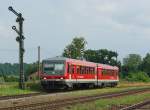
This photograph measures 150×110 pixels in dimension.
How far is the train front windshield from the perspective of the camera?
143 feet

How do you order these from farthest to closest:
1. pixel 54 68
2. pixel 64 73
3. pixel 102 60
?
pixel 102 60, pixel 54 68, pixel 64 73

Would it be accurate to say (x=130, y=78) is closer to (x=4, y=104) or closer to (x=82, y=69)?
(x=82, y=69)

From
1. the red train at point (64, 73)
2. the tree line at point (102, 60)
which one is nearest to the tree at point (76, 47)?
the tree line at point (102, 60)

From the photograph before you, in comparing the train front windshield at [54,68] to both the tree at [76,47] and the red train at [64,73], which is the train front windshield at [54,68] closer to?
the red train at [64,73]

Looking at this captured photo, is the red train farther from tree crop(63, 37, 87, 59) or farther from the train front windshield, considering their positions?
tree crop(63, 37, 87, 59)

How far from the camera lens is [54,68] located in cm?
4394

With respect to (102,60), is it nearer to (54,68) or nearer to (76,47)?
(76,47)

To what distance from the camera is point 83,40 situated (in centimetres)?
8956

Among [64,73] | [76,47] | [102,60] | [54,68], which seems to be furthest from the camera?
[102,60]

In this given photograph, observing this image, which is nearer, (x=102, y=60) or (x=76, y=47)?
(x=76, y=47)

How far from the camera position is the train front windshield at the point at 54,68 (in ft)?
143

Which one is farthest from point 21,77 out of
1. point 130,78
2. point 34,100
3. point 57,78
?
point 130,78

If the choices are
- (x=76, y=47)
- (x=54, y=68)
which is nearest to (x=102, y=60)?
(x=76, y=47)

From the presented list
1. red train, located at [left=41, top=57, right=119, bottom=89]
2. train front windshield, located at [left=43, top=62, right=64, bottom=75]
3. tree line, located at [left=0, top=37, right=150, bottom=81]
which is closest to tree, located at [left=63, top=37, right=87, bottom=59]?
tree line, located at [left=0, top=37, right=150, bottom=81]
